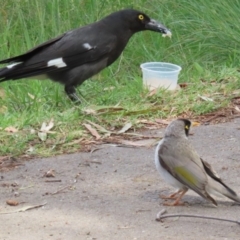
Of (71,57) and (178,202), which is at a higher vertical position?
(71,57)

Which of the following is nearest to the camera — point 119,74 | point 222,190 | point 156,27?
point 222,190

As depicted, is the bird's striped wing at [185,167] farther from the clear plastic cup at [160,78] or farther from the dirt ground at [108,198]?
the clear plastic cup at [160,78]

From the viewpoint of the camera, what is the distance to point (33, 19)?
10.1 metres

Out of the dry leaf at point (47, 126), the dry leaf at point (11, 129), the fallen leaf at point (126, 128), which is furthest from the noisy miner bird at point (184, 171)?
the dry leaf at point (11, 129)

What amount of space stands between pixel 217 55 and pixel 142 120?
8.56 feet

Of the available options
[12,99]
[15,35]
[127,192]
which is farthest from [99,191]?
[15,35]

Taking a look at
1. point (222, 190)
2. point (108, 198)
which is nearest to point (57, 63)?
point (108, 198)

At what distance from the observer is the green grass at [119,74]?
6.45 meters

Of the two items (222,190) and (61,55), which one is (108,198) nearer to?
(222,190)

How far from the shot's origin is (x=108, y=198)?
16.7 ft

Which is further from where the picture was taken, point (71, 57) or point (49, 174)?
point (71, 57)

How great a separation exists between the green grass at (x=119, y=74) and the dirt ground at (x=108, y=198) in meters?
0.39

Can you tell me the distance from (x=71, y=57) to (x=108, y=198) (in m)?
2.77

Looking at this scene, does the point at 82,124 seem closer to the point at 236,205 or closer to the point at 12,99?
the point at 12,99
